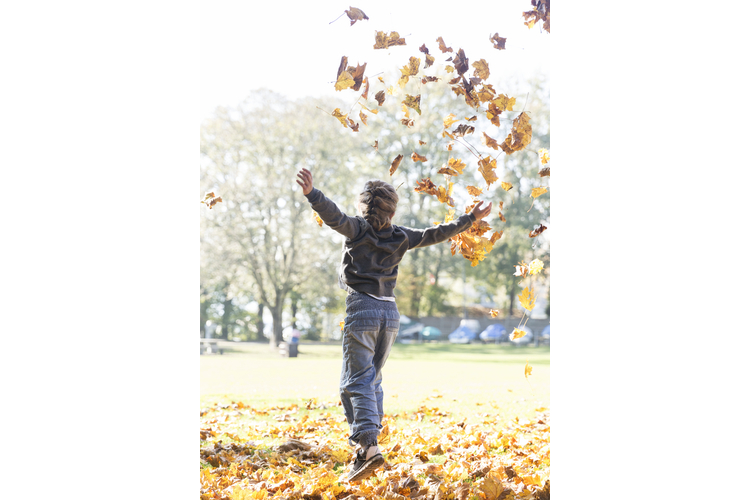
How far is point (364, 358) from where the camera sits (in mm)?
3002

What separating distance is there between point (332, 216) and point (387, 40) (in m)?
0.94

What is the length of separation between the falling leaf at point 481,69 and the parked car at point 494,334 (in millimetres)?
22040

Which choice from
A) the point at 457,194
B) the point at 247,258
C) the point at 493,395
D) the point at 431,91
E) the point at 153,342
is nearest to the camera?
the point at 153,342

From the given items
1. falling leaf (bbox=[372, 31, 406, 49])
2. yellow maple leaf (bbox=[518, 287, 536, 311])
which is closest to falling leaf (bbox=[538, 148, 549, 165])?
yellow maple leaf (bbox=[518, 287, 536, 311])

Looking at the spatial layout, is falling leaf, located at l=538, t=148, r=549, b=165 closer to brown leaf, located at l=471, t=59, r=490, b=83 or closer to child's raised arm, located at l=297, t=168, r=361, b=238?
brown leaf, located at l=471, t=59, r=490, b=83

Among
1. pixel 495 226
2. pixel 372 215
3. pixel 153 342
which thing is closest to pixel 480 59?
pixel 372 215

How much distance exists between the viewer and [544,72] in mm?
22016

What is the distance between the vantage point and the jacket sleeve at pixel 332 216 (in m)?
2.76

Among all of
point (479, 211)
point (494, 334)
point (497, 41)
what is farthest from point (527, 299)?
point (494, 334)

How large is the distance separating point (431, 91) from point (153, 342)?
2042cm

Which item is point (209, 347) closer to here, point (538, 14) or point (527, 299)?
point (527, 299)

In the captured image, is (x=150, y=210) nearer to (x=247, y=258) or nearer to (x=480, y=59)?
(x=480, y=59)

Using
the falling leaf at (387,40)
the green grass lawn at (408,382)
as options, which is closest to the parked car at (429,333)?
the green grass lawn at (408,382)

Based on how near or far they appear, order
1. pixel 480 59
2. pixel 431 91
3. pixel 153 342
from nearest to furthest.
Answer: pixel 153 342, pixel 480 59, pixel 431 91
